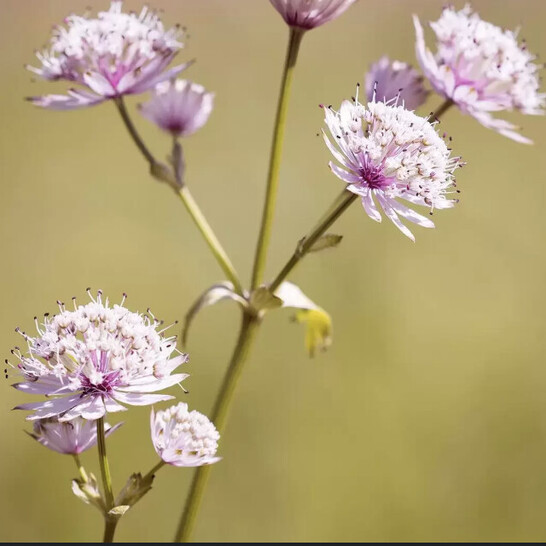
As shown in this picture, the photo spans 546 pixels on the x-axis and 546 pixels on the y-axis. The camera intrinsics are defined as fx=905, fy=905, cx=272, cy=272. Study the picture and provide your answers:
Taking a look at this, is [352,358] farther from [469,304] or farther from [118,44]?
[118,44]

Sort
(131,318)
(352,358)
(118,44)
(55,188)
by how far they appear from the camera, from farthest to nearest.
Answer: (55,188) → (352,358) → (118,44) → (131,318)

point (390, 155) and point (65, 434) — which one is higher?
point (390, 155)

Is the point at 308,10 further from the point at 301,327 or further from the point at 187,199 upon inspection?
the point at 301,327

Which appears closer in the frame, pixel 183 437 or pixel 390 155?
pixel 183 437

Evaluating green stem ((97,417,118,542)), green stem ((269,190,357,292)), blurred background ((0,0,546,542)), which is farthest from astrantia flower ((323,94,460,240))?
blurred background ((0,0,546,542))

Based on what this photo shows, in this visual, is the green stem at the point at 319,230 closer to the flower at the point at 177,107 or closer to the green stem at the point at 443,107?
the green stem at the point at 443,107

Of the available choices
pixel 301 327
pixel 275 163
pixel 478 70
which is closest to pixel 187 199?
pixel 275 163

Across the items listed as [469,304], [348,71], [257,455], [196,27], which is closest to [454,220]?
[469,304]

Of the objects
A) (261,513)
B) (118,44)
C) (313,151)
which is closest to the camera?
(118,44)
